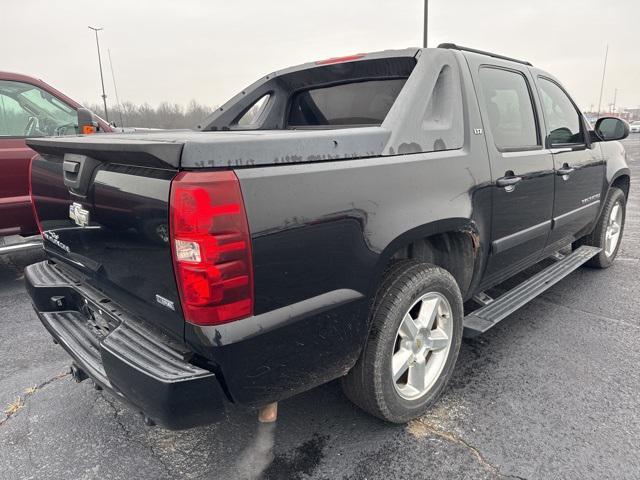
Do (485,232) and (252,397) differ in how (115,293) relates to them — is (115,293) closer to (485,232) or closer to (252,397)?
(252,397)

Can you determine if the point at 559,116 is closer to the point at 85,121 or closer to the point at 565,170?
the point at 565,170

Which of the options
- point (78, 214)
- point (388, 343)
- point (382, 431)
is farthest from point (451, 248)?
point (78, 214)

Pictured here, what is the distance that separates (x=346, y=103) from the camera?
10.6 feet

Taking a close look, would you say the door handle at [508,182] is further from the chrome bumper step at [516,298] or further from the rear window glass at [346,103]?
the rear window glass at [346,103]

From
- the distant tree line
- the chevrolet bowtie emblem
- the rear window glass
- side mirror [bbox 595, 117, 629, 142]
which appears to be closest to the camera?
the chevrolet bowtie emblem

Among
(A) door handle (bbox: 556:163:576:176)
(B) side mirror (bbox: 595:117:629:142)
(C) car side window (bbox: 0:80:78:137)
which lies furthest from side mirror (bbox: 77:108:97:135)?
(B) side mirror (bbox: 595:117:629:142)

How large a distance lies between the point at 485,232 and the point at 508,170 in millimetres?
434

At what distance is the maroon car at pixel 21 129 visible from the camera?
445cm

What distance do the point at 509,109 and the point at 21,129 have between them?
465 cm

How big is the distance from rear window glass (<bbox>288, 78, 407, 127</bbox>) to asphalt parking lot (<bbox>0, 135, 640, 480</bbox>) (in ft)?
5.74

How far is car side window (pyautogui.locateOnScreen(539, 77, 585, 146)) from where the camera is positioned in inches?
Answer: 134

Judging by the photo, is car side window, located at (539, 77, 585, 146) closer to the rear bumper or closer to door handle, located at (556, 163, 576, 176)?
door handle, located at (556, 163, 576, 176)

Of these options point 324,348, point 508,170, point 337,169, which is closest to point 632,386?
point 508,170

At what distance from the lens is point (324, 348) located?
1827 millimetres
